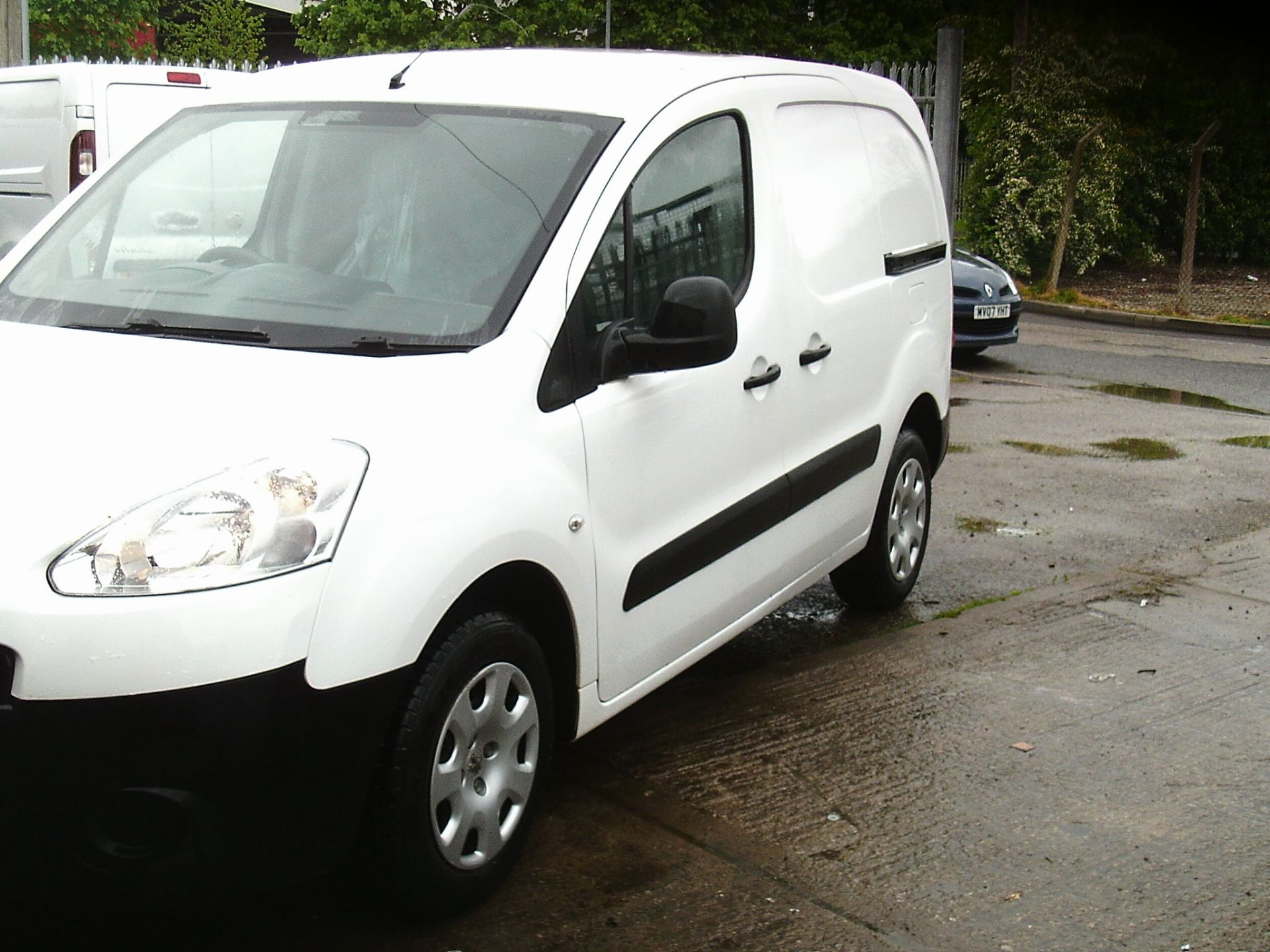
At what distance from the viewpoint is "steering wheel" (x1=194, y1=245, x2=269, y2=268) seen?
3.79 m

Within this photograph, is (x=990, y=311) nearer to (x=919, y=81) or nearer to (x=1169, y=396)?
(x=1169, y=396)

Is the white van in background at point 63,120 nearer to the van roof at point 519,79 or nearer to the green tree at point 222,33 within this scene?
the van roof at point 519,79

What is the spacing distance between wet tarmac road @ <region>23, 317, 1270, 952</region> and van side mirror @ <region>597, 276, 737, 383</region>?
→ 1169 mm

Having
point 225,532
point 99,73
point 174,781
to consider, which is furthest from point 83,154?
point 174,781

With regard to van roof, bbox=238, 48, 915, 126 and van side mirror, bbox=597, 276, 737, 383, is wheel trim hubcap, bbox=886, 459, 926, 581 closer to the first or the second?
van roof, bbox=238, 48, 915, 126

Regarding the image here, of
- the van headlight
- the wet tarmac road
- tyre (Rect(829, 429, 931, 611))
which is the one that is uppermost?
the van headlight

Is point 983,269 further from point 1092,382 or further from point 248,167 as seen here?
point 248,167

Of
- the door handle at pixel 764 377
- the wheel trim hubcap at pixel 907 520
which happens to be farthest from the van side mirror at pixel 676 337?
the wheel trim hubcap at pixel 907 520

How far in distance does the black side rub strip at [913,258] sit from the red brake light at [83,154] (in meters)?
6.76

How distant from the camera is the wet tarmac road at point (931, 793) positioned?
3.26 metres

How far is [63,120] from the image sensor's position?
10414 mm

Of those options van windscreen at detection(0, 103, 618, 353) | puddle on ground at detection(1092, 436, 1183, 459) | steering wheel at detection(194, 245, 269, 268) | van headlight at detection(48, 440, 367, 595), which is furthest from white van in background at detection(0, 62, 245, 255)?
van headlight at detection(48, 440, 367, 595)

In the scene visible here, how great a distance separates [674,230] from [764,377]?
0.53m

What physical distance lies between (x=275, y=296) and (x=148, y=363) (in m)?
0.44
